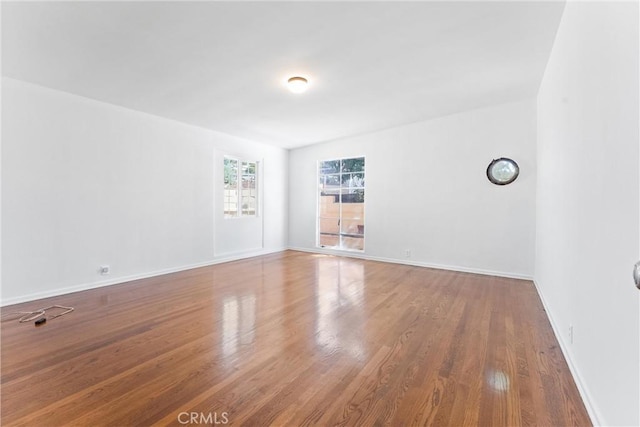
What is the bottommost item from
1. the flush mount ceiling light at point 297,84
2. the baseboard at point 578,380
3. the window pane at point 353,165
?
the baseboard at point 578,380

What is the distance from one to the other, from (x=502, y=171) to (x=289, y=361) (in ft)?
14.2

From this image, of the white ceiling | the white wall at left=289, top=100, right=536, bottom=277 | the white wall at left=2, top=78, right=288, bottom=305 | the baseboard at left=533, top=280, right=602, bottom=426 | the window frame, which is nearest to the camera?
the baseboard at left=533, top=280, right=602, bottom=426

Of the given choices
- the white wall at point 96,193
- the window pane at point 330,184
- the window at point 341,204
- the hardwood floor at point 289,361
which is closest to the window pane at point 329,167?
the window at point 341,204

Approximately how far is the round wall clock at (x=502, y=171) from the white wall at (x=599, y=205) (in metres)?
1.96

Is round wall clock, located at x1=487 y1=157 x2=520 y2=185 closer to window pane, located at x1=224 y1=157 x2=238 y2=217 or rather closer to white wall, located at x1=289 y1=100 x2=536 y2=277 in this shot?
white wall, located at x1=289 y1=100 x2=536 y2=277

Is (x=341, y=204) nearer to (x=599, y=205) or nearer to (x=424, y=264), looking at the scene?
(x=424, y=264)

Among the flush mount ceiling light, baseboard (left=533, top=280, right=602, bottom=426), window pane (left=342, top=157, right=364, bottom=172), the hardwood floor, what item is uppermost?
the flush mount ceiling light

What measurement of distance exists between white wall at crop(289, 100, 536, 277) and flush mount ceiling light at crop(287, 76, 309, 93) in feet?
8.90

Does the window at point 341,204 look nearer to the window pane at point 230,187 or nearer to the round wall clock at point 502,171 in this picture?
the window pane at point 230,187

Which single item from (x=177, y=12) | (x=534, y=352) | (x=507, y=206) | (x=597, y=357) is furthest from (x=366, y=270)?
(x=177, y=12)

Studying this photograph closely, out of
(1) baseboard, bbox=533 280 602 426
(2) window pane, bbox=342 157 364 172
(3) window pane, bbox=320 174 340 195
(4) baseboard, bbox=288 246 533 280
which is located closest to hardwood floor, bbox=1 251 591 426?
(1) baseboard, bbox=533 280 602 426

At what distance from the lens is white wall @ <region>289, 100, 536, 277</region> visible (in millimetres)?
4414

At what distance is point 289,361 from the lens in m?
2.04

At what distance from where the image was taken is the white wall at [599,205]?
1.19 meters
